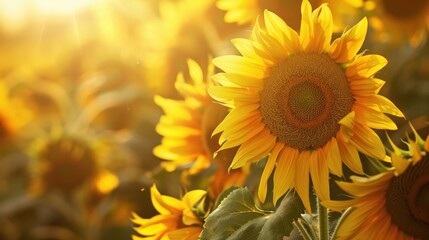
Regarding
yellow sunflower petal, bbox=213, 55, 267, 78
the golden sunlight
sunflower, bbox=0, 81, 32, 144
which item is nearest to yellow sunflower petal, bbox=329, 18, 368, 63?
yellow sunflower petal, bbox=213, 55, 267, 78

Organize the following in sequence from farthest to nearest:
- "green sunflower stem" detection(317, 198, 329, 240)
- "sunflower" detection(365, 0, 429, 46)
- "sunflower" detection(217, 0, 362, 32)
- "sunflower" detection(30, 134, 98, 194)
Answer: "sunflower" detection(30, 134, 98, 194), "sunflower" detection(365, 0, 429, 46), "sunflower" detection(217, 0, 362, 32), "green sunflower stem" detection(317, 198, 329, 240)

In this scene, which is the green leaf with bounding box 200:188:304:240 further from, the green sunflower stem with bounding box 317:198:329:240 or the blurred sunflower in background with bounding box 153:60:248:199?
the blurred sunflower in background with bounding box 153:60:248:199

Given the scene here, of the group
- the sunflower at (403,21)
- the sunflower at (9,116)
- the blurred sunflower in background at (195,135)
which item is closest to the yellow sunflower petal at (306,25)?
the blurred sunflower in background at (195,135)

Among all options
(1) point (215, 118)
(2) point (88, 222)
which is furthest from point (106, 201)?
(1) point (215, 118)

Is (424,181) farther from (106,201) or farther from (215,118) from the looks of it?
(106,201)

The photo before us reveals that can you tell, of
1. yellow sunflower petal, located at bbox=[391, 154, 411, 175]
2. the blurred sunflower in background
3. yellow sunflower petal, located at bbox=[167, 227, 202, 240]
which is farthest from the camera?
the blurred sunflower in background
